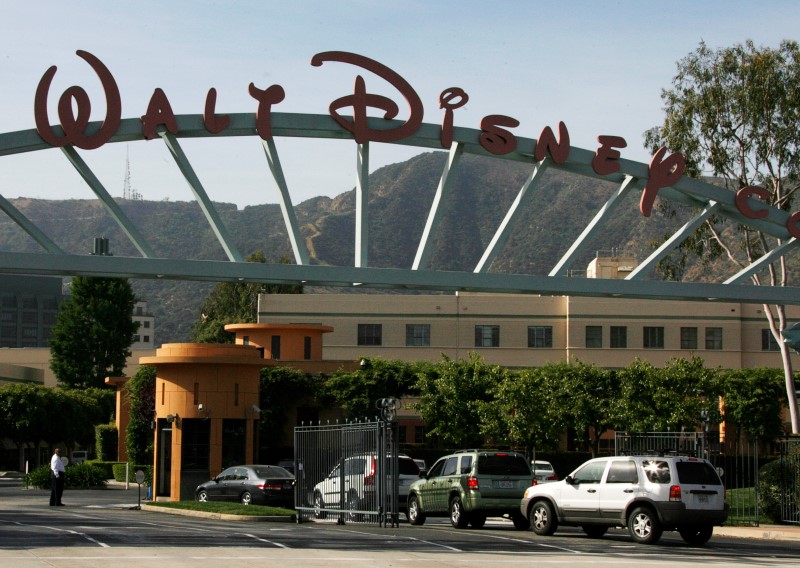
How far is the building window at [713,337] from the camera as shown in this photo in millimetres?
75625

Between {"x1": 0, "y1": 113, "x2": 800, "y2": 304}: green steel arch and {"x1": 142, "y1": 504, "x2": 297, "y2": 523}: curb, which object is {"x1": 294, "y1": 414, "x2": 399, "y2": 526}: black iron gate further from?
{"x1": 0, "y1": 113, "x2": 800, "y2": 304}: green steel arch

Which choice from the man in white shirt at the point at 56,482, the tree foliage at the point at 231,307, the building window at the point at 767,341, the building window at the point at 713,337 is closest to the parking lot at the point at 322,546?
the man in white shirt at the point at 56,482

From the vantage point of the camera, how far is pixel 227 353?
4491 centimetres

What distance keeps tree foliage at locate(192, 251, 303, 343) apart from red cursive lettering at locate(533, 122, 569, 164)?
83.7m

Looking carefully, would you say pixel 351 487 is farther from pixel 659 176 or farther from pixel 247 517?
pixel 659 176

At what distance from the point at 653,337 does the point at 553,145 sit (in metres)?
53.7

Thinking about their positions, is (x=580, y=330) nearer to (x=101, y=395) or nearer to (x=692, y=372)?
(x=692, y=372)

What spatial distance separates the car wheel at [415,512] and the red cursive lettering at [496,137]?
9663 millimetres

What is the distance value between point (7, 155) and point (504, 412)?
3319 cm

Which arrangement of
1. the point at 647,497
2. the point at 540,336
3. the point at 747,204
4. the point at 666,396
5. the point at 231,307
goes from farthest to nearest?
the point at 231,307 < the point at 540,336 < the point at 666,396 < the point at 747,204 < the point at 647,497

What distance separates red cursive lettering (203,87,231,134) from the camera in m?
21.9

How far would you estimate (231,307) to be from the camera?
4523 inches

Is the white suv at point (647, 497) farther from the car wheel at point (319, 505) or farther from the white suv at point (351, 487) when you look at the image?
the car wheel at point (319, 505)

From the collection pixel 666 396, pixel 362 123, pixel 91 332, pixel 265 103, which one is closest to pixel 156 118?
pixel 265 103
